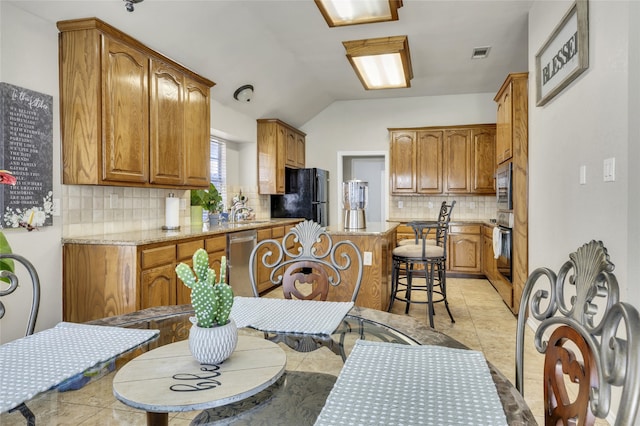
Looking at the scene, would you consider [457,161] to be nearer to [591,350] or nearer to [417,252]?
[417,252]

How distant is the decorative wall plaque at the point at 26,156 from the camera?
236 cm

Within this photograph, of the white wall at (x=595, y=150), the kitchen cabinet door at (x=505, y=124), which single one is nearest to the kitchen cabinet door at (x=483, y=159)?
the kitchen cabinet door at (x=505, y=124)

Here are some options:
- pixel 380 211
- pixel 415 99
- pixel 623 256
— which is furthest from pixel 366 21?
pixel 380 211

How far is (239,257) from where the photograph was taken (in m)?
4.10

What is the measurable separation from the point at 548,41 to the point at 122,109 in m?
3.19

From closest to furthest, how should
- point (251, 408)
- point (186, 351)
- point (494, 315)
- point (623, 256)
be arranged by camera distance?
point (251, 408) < point (186, 351) < point (623, 256) < point (494, 315)

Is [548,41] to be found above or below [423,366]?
above

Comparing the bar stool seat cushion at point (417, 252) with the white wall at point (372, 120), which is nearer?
the bar stool seat cushion at point (417, 252)

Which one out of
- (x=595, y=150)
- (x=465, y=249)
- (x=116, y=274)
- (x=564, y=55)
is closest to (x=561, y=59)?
(x=564, y=55)

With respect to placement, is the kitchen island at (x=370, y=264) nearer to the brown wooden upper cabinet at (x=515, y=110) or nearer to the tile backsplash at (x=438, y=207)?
the brown wooden upper cabinet at (x=515, y=110)

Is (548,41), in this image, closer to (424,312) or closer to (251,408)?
(424,312)

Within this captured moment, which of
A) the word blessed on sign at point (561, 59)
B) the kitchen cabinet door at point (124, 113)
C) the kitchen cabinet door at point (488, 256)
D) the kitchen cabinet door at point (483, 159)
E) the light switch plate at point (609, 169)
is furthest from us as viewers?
the kitchen cabinet door at point (483, 159)

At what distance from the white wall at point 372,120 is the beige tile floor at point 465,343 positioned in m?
2.56

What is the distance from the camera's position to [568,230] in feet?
8.55
